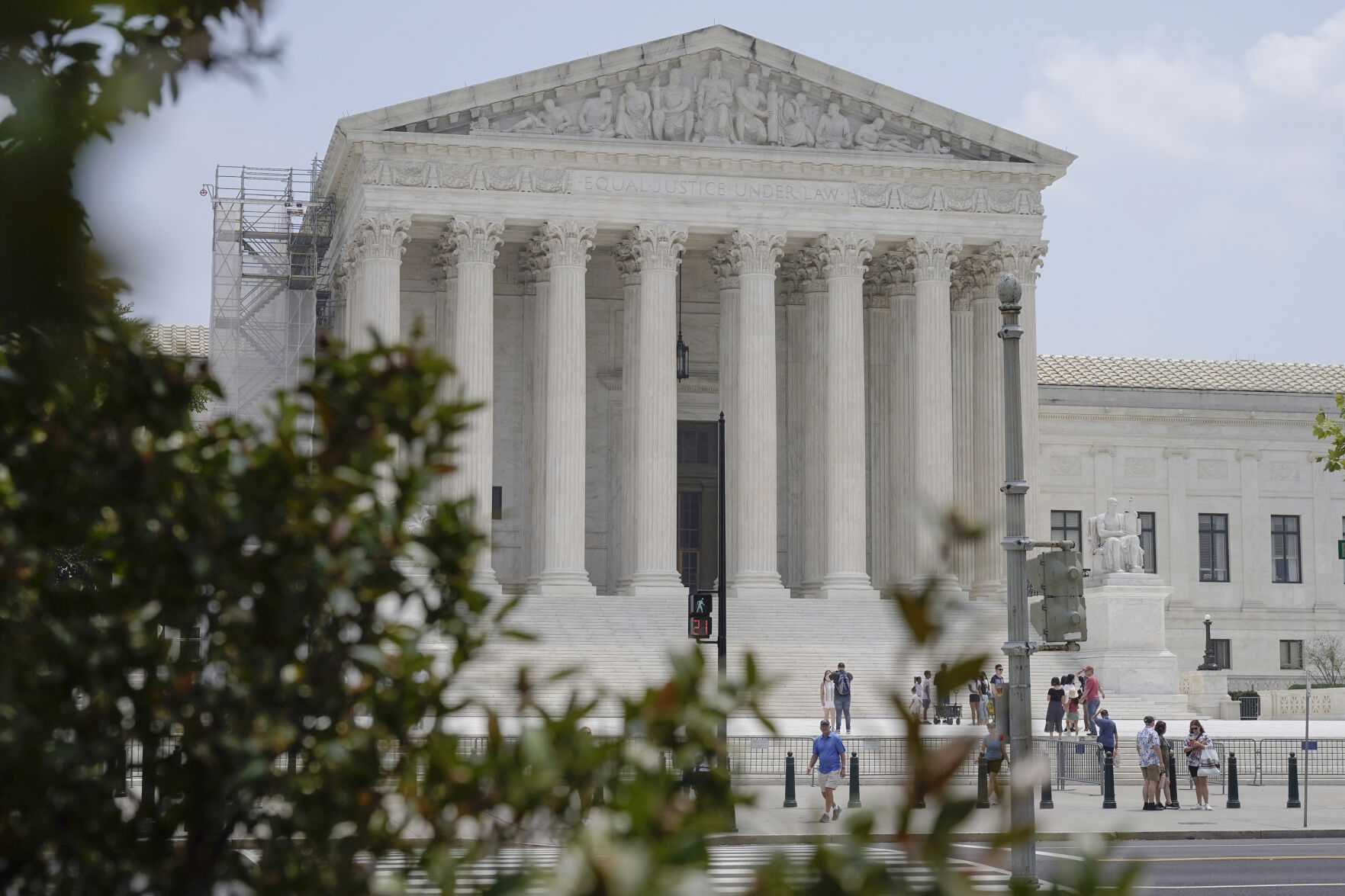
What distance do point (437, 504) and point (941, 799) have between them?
1758 mm

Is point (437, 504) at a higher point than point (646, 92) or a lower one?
lower

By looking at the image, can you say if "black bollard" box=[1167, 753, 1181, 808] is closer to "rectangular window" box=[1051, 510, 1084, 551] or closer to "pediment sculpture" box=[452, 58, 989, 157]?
"pediment sculpture" box=[452, 58, 989, 157]

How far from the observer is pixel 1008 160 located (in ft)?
175

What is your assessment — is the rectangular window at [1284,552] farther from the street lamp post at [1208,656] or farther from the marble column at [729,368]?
the marble column at [729,368]

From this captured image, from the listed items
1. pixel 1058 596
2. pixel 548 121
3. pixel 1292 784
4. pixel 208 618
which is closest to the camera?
pixel 208 618

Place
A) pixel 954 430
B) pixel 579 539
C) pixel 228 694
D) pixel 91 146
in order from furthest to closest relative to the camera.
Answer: pixel 954 430 < pixel 579 539 < pixel 91 146 < pixel 228 694

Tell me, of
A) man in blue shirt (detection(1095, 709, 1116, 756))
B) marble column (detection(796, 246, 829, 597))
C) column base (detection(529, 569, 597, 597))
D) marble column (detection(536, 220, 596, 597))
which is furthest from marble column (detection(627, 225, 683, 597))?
man in blue shirt (detection(1095, 709, 1116, 756))

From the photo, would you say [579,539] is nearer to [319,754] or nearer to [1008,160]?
[1008,160]

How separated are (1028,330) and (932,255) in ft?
12.7

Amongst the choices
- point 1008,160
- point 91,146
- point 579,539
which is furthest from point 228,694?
point 1008,160

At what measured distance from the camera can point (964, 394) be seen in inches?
2175

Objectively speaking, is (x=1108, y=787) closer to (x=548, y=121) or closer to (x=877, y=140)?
(x=877, y=140)

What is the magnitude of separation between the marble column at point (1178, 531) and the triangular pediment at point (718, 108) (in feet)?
53.8

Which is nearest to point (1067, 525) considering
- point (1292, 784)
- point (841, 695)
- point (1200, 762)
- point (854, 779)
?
point (841, 695)
